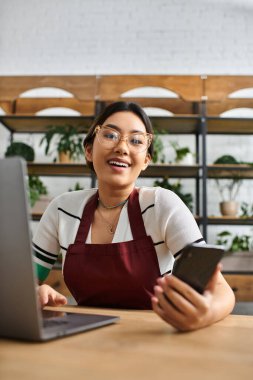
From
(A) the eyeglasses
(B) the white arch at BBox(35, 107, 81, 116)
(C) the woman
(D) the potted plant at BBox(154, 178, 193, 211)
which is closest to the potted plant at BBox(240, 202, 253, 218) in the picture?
(D) the potted plant at BBox(154, 178, 193, 211)

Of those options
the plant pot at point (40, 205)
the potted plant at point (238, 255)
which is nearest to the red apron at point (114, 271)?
the potted plant at point (238, 255)

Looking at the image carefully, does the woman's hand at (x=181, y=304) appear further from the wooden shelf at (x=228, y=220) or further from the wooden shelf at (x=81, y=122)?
the wooden shelf at (x=81, y=122)

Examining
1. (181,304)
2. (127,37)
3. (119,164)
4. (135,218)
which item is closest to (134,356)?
(181,304)

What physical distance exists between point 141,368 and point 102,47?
439 centimetres

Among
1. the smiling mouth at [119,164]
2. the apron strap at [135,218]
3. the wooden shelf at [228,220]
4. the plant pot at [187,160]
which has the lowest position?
the wooden shelf at [228,220]

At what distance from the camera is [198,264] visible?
0.79m

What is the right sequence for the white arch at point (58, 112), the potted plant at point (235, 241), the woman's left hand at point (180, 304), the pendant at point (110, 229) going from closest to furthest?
the woman's left hand at point (180, 304) → the pendant at point (110, 229) → the potted plant at point (235, 241) → the white arch at point (58, 112)

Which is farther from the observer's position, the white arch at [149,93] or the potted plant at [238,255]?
the white arch at [149,93]

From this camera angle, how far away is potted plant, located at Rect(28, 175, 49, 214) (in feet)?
12.1

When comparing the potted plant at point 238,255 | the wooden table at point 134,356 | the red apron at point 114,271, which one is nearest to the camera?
the wooden table at point 134,356

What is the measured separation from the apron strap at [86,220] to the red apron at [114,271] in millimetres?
10

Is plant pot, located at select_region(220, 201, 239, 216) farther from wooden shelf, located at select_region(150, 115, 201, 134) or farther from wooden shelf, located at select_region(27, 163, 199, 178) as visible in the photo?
wooden shelf, located at select_region(150, 115, 201, 134)

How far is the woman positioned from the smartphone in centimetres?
26

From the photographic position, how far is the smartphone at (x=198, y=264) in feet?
2.56
